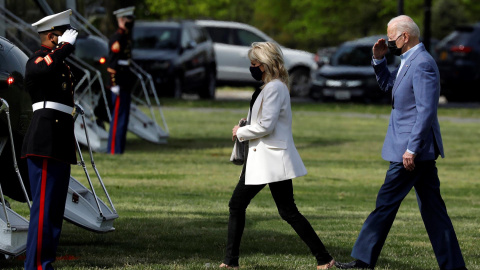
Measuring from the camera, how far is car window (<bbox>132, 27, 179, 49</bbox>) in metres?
26.9

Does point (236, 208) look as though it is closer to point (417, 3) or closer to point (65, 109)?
point (65, 109)

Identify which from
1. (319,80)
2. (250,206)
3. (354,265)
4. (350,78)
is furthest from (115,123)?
(319,80)

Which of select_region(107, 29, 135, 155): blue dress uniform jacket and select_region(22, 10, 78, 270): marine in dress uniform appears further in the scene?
select_region(107, 29, 135, 155): blue dress uniform jacket

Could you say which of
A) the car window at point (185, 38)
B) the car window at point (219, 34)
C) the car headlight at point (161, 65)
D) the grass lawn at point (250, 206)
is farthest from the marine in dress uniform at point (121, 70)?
the car window at point (219, 34)

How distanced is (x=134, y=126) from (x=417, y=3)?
3924cm

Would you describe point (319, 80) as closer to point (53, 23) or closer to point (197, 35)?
point (197, 35)

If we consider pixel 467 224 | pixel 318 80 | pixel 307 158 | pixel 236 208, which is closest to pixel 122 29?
pixel 307 158

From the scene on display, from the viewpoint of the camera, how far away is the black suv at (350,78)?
27609 mm

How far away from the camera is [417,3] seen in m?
54.0

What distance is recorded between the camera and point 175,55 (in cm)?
2622

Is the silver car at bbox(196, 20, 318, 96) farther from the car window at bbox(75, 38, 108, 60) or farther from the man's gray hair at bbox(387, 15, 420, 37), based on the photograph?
the man's gray hair at bbox(387, 15, 420, 37)

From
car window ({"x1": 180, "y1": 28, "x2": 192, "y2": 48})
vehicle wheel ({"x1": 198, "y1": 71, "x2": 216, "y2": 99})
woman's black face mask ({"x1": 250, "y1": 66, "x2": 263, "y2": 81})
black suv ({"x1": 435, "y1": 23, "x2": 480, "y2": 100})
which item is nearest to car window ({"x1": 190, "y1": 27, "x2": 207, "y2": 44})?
car window ({"x1": 180, "y1": 28, "x2": 192, "y2": 48})

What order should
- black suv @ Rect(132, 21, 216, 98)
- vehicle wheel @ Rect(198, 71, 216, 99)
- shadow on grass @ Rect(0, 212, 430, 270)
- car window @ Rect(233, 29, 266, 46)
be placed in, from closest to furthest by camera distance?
shadow on grass @ Rect(0, 212, 430, 270) < black suv @ Rect(132, 21, 216, 98) < vehicle wheel @ Rect(198, 71, 216, 99) < car window @ Rect(233, 29, 266, 46)

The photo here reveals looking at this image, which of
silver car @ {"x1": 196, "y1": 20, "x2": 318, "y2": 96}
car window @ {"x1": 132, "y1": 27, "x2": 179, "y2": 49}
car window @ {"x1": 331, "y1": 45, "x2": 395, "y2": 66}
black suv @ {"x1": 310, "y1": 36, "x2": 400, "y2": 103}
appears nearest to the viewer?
car window @ {"x1": 132, "y1": 27, "x2": 179, "y2": 49}
